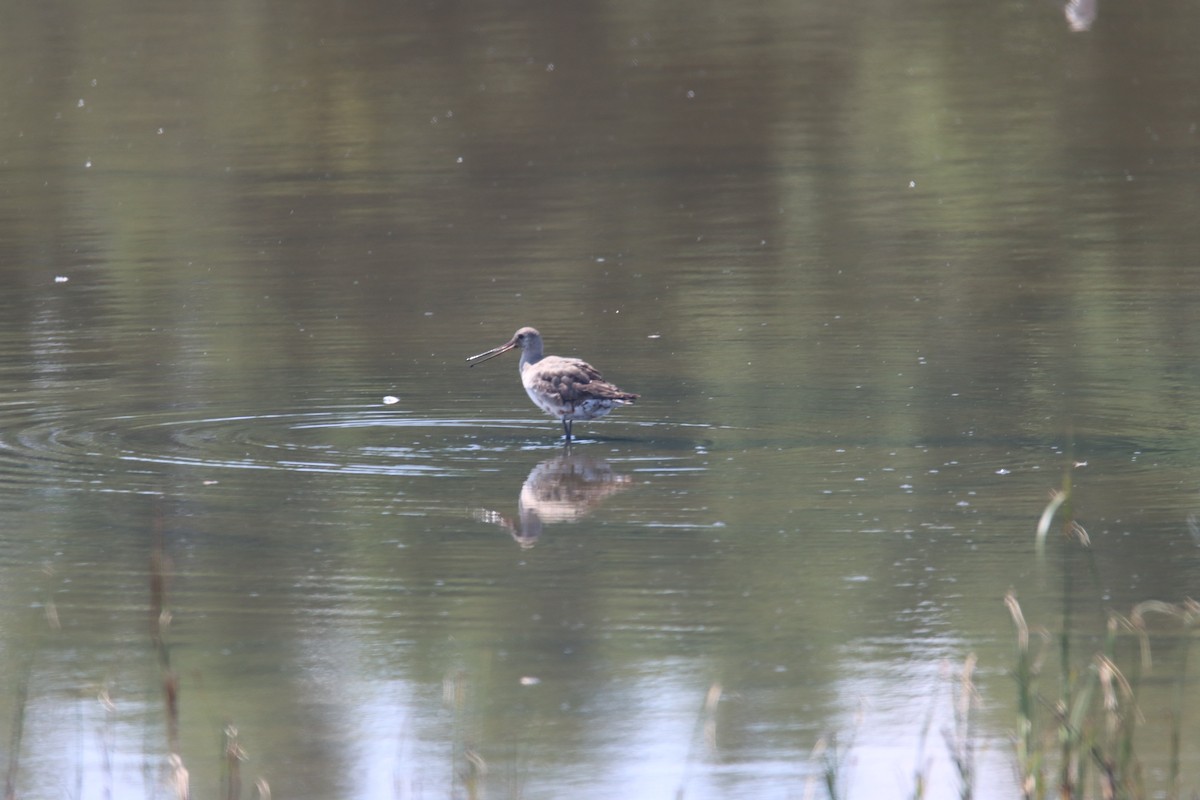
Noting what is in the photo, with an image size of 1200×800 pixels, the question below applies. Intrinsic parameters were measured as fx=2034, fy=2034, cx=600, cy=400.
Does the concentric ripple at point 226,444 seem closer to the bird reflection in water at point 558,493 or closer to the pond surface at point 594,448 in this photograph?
the pond surface at point 594,448

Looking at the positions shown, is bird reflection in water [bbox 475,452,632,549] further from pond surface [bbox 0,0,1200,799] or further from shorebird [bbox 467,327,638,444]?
shorebird [bbox 467,327,638,444]

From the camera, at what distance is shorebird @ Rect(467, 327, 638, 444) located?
11.2 meters

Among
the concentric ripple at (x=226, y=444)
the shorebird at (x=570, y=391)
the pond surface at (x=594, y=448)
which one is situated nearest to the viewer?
the pond surface at (x=594, y=448)

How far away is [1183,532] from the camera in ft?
29.6

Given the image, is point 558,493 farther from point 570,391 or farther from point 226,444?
point 226,444

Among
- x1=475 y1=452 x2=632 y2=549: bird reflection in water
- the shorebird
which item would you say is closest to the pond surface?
x1=475 y1=452 x2=632 y2=549: bird reflection in water

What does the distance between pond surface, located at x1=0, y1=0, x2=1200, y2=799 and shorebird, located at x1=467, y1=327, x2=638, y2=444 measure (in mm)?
226

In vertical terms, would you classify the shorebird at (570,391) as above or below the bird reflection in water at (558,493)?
above

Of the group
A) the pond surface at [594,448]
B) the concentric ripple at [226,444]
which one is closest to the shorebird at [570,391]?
the pond surface at [594,448]

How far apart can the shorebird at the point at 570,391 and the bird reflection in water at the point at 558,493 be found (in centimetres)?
30

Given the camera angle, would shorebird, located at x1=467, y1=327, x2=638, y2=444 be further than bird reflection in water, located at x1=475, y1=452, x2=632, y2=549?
Yes

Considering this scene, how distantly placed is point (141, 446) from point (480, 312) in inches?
173

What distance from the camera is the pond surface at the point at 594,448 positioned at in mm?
7039

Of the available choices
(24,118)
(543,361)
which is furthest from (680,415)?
(24,118)
